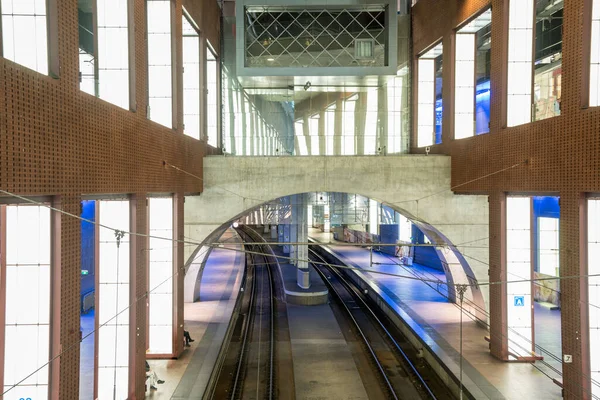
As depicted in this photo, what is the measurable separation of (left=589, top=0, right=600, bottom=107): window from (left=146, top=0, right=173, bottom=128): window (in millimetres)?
9462

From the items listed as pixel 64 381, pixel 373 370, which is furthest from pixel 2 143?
pixel 373 370

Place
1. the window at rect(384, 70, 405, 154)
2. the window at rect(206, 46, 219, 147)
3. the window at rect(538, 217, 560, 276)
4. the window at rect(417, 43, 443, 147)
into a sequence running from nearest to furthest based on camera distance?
the window at rect(206, 46, 219, 147) < the window at rect(417, 43, 443, 147) < the window at rect(538, 217, 560, 276) < the window at rect(384, 70, 405, 154)

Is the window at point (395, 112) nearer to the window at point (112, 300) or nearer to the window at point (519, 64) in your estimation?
the window at point (519, 64)

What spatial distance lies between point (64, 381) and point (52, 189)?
274 cm

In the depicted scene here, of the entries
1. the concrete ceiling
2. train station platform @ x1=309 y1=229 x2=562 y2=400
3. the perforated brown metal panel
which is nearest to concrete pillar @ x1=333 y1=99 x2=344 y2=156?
the concrete ceiling

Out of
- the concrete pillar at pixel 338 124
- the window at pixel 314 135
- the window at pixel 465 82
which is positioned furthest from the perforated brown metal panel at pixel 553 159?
the window at pixel 314 135

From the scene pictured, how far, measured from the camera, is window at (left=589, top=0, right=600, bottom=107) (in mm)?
8844

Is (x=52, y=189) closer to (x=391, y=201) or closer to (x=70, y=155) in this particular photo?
(x=70, y=155)

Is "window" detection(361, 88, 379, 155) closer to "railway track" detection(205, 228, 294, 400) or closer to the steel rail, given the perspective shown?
"railway track" detection(205, 228, 294, 400)

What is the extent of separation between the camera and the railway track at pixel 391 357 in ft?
37.8

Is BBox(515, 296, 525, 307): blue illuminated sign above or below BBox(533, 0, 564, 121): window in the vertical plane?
below

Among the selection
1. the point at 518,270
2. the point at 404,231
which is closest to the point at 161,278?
the point at 518,270

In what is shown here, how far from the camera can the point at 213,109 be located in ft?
60.3

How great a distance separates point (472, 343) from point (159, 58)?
1169cm
